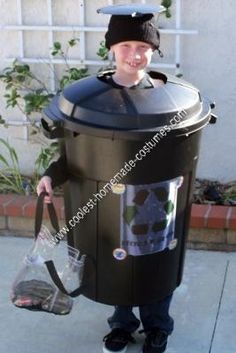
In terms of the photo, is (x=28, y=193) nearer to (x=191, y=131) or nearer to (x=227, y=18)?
(x=227, y=18)

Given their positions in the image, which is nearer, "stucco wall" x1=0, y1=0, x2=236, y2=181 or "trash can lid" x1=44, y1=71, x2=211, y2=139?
"trash can lid" x1=44, y1=71, x2=211, y2=139

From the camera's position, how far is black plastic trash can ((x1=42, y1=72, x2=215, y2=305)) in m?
2.49

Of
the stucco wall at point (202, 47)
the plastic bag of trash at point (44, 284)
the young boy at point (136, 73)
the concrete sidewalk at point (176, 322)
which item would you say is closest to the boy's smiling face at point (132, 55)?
the young boy at point (136, 73)

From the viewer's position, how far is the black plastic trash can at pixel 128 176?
2.49 meters

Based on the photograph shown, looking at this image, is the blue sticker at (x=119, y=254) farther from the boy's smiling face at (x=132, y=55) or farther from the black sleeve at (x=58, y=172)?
the boy's smiling face at (x=132, y=55)

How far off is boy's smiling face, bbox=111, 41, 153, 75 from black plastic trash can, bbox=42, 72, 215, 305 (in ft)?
0.29

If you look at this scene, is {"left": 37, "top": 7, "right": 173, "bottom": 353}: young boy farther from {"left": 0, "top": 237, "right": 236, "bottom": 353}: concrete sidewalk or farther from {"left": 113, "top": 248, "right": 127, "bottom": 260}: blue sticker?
{"left": 113, "top": 248, "right": 127, "bottom": 260}: blue sticker

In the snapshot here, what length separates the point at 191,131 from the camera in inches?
101

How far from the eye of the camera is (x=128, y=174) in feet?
8.37

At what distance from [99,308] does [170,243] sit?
2.83ft

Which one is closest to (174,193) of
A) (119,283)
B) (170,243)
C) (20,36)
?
(170,243)

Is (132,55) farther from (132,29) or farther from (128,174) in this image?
(128,174)

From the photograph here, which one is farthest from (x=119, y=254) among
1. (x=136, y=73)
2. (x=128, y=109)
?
(x=136, y=73)

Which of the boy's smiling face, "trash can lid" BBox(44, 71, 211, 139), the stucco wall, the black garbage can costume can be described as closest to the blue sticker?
the black garbage can costume
